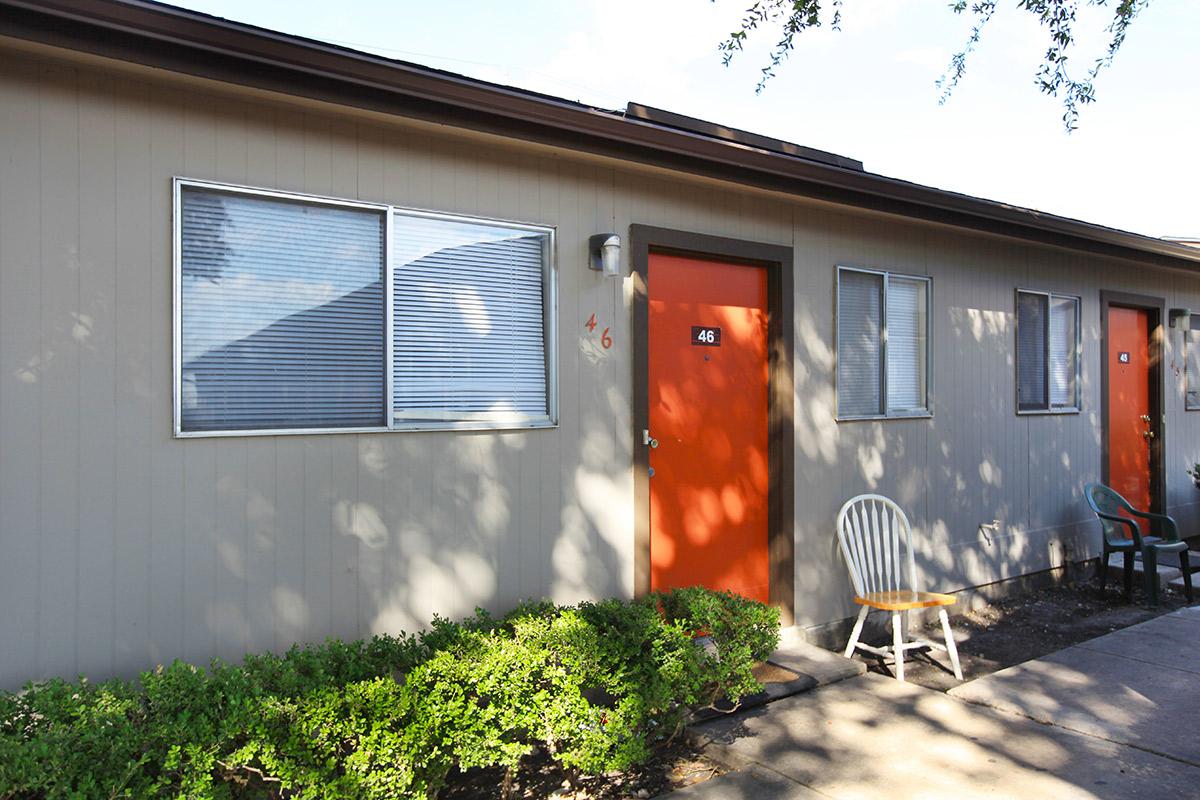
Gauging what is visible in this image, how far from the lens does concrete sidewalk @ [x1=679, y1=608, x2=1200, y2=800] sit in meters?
3.34

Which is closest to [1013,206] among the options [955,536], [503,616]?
[955,536]

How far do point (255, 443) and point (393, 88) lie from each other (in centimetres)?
149

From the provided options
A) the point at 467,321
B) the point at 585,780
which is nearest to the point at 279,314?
the point at 467,321

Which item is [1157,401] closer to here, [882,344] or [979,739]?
[882,344]

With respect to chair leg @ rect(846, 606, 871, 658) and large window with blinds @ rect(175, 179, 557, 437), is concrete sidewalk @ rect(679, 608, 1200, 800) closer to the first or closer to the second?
chair leg @ rect(846, 606, 871, 658)

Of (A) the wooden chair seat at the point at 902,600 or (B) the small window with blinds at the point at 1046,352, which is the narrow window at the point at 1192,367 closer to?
(B) the small window with blinds at the point at 1046,352

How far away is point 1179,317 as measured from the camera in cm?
855

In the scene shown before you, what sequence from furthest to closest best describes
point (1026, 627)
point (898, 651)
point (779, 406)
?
point (1026, 627) < point (779, 406) < point (898, 651)

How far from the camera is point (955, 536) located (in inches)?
246

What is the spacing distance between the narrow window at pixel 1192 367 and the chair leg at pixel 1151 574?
295 centimetres

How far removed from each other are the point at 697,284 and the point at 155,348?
284 cm

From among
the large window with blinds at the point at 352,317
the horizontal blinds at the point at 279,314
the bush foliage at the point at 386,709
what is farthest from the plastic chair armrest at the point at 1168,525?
the horizontal blinds at the point at 279,314

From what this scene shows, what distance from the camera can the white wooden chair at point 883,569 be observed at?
15.8ft

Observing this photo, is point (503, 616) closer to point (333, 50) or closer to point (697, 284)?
point (697, 284)
